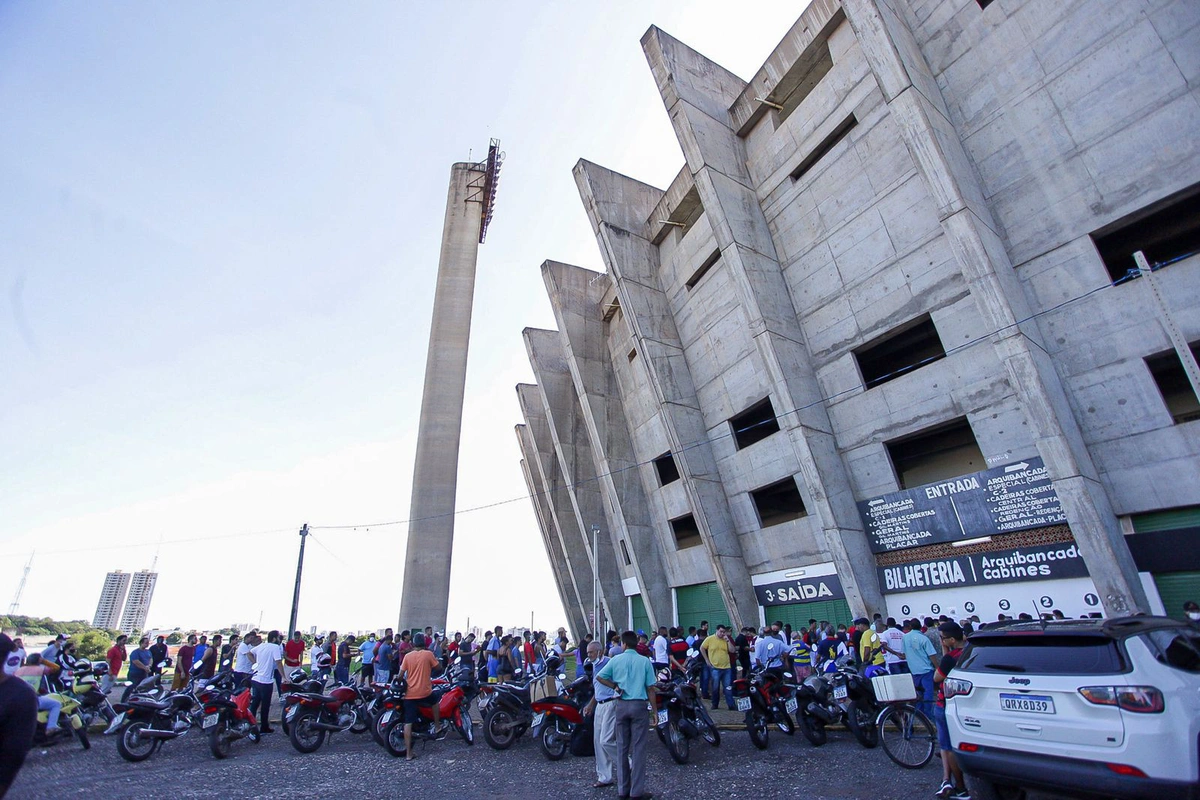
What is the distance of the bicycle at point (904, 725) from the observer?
662cm

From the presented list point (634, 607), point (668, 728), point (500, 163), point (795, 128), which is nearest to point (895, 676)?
point (668, 728)

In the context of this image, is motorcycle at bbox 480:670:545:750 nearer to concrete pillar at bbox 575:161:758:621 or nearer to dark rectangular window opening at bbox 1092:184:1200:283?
concrete pillar at bbox 575:161:758:621

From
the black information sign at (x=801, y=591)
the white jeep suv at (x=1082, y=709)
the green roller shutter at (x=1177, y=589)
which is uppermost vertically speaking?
the black information sign at (x=801, y=591)

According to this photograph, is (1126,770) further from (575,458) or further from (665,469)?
(575,458)

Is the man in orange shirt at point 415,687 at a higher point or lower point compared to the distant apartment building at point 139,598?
lower

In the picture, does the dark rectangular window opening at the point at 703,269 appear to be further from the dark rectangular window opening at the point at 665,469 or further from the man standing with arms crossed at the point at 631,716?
the man standing with arms crossed at the point at 631,716

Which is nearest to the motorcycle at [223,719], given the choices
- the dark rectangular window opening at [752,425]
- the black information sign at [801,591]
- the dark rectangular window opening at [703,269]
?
the black information sign at [801,591]

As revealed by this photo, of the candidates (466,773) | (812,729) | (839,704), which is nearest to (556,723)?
(466,773)

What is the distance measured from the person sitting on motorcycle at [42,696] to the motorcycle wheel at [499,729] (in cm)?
622

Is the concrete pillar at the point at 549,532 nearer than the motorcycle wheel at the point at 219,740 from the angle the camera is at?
No

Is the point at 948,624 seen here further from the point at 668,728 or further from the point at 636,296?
the point at 636,296

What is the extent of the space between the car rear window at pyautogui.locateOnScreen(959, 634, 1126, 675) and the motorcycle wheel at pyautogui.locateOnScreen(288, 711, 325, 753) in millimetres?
8722

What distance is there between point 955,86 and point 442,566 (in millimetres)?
26322

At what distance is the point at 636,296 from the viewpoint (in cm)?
2320
